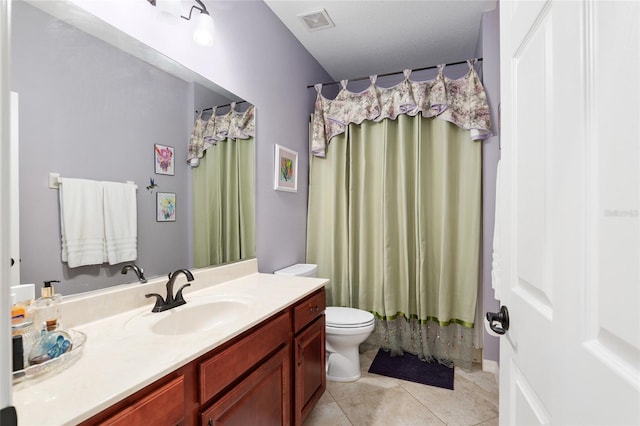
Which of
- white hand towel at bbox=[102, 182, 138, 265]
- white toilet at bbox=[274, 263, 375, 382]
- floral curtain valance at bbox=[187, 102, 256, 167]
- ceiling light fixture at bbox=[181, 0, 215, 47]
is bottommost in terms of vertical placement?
white toilet at bbox=[274, 263, 375, 382]

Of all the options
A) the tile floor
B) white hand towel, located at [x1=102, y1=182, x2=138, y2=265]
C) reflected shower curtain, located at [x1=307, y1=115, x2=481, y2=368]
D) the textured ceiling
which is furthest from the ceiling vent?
the tile floor

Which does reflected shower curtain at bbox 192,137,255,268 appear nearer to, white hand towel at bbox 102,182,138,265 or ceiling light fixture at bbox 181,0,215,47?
white hand towel at bbox 102,182,138,265

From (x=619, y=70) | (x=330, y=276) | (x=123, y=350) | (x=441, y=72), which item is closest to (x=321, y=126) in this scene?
(x=441, y=72)

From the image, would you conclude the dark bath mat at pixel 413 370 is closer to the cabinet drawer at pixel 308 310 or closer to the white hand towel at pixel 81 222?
the cabinet drawer at pixel 308 310

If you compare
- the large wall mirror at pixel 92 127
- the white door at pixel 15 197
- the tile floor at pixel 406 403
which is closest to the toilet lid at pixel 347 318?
the tile floor at pixel 406 403

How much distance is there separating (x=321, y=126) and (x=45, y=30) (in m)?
1.99

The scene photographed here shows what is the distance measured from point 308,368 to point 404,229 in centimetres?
138

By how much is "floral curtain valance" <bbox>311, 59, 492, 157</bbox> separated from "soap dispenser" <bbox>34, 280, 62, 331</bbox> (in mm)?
2148

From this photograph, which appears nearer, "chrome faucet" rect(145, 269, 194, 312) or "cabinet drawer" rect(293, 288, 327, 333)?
"chrome faucet" rect(145, 269, 194, 312)

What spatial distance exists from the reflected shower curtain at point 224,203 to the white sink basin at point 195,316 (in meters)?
0.28

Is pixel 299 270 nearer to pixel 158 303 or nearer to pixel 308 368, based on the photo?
pixel 308 368

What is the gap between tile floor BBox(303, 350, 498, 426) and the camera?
72.7 inches

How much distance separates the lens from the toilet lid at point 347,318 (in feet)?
7.17

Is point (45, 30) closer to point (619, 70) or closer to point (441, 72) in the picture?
point (619, 70)
